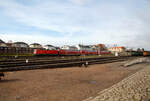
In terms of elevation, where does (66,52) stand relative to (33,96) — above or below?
above

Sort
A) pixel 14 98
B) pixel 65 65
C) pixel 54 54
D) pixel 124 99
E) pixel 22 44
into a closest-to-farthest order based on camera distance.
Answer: pixel 124 99 < pixel 14 98 < pixel 65 65 < pixel 54 54 < pixel 22 44

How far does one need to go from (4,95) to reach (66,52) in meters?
31.7

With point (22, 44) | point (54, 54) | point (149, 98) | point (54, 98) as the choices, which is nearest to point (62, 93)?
point (54, 98)

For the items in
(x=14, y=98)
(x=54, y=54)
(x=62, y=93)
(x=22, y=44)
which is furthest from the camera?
(x=22, y=44)

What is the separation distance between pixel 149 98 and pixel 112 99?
173 centimetres

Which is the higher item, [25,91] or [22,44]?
[22,44]

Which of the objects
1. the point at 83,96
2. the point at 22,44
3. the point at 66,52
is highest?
the point at 22,44

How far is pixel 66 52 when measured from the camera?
123 feet

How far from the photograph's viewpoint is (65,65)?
57.9 feet

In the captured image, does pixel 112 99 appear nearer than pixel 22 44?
Yes

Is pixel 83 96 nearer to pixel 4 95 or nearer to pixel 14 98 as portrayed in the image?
pixel 14 98

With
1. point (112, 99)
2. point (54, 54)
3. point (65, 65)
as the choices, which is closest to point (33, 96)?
point (112, 99)

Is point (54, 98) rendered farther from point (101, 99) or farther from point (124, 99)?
point (124, 99)

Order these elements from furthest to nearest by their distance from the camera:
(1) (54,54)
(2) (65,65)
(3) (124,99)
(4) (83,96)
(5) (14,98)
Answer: (1) (54,54) < (2) (65,65) < (4) (83,96) < (5) (14,98) < (3) (124,99)
